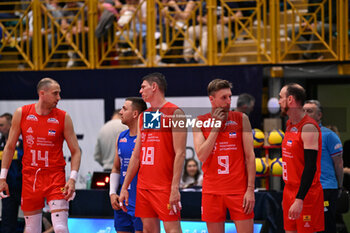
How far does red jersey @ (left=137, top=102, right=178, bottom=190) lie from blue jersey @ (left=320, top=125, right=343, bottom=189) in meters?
2.27

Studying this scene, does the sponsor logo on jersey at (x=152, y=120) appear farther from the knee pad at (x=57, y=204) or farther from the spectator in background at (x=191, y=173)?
the spectator in background at (x=191, y=173)

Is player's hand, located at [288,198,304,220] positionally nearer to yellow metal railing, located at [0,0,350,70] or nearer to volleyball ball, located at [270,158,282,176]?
volleyball ball, located at [270,158,282,176]

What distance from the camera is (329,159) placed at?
7.16 m

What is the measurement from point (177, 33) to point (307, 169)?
5484mm

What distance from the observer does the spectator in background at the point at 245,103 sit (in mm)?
9430

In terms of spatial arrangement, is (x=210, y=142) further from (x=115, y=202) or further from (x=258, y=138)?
(x=258, y=138)

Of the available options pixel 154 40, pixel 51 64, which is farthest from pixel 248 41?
pixel 51 64

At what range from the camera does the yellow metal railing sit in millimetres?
10055

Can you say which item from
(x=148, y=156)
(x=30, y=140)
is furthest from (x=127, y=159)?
(x=30, y=140)

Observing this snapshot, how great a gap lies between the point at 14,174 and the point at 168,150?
3439 mm

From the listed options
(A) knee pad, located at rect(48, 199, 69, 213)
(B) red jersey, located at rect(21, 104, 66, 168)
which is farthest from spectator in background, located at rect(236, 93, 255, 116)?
(A) knee pad, located at rect(48, 199, 69, 213)

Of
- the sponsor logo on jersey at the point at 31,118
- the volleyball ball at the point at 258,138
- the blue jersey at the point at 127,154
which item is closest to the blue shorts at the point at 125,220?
the blue jersey at the point at 127,154

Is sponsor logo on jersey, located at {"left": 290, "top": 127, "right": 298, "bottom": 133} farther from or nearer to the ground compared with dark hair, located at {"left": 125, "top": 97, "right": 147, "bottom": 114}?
nearer to the ground

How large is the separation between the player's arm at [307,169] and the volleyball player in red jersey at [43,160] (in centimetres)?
252
